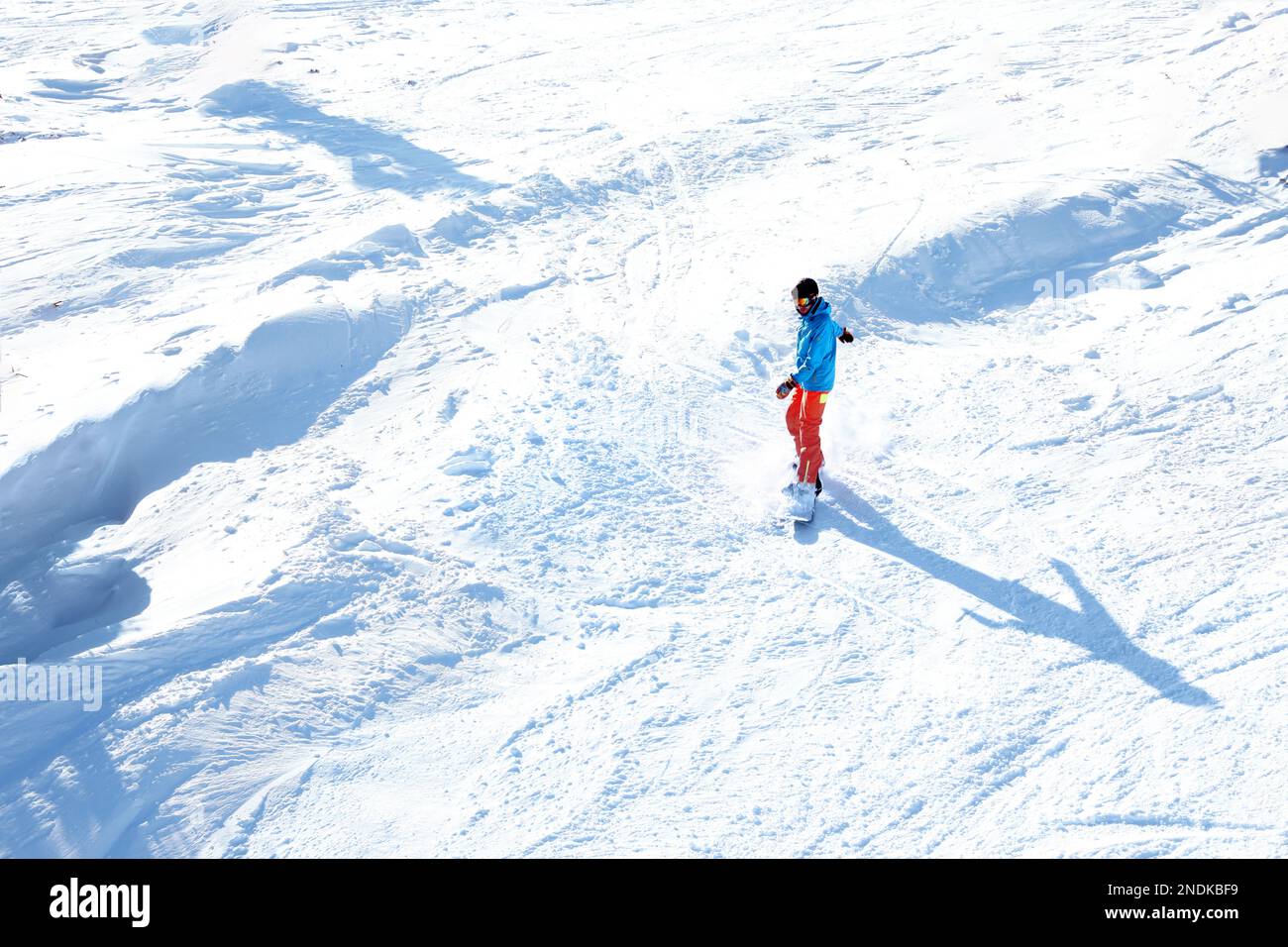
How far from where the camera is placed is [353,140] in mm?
12828

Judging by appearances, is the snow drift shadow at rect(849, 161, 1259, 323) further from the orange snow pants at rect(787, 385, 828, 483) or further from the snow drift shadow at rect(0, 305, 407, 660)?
the snow drift shadow at rect(0, 305, 407, 660)

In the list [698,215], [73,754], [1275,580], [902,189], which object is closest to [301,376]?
[73,754]

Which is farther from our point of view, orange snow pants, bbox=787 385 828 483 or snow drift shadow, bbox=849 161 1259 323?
snow drift shadow, bbox=849 161 1259 323

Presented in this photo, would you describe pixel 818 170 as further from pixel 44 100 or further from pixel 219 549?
pixel 44 100

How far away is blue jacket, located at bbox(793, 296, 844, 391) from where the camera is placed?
620 cm

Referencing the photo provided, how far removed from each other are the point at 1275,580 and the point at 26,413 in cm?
922

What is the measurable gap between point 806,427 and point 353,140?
9.15m

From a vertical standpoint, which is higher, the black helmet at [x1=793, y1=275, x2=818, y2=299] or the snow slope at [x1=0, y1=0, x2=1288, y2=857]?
the black helmet at [x1=793, y1=275, x2=818, y2=299]

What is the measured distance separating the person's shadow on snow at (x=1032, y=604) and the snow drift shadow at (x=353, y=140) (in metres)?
6.97

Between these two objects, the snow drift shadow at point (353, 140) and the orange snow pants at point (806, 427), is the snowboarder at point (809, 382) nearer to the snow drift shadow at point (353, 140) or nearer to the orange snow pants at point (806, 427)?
the orange snow pants at point (806, 427)

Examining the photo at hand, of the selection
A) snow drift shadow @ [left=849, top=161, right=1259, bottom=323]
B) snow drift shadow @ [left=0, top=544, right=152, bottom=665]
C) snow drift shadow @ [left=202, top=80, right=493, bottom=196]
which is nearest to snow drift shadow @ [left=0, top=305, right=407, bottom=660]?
snow drift shadow @ [left=0, top=544, right=152, bottom=665]

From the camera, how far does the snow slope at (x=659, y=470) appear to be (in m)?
5.10

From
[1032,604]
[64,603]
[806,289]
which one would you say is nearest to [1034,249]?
[806,289]
